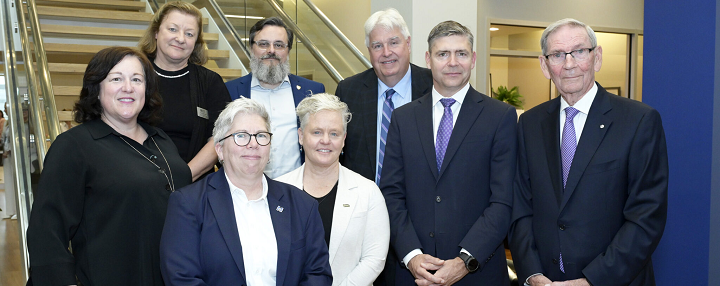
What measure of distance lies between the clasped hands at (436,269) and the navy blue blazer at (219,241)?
1.42ft

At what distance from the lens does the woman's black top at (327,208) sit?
246 centimetres

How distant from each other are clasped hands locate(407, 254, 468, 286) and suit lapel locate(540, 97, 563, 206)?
50cm

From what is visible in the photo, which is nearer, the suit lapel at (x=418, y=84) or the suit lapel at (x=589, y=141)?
the suit lapel at (x=589, y=141)

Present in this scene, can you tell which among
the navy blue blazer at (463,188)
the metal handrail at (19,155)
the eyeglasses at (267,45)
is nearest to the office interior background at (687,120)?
the navy blue blazer at (463,188)

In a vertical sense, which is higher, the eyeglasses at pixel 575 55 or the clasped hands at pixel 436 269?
the eyeglasses at pixel 575 55

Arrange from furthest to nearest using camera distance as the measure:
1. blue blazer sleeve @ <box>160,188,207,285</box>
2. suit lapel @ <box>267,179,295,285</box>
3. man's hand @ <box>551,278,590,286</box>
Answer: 1. man's hand @ <box>551,278,590,286</box>
2. suit lapel @ <box>267,179,295,285</box>
3. blue blazer sleeve @ <box>160,188,207,285</box>

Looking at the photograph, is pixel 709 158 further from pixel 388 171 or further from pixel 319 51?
pixel 319 51

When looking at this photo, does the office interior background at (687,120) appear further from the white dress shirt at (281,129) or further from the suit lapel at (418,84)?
the white dress shirt at (281,129)

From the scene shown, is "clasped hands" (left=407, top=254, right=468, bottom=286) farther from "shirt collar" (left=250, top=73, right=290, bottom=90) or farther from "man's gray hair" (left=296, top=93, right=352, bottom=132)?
"shirt collar" (left=250, top=73, right=290, bottom=90)

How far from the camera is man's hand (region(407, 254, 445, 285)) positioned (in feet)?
7.74

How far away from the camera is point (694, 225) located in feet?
9.34

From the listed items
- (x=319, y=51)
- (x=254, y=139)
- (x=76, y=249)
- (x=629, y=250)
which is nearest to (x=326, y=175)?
(x=254, y=139)

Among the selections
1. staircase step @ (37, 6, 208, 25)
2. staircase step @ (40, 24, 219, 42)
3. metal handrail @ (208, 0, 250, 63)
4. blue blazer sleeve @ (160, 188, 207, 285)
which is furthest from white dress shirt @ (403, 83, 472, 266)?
staircase step @ (37, 6, 208, 25)

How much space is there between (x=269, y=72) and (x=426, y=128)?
103cm
